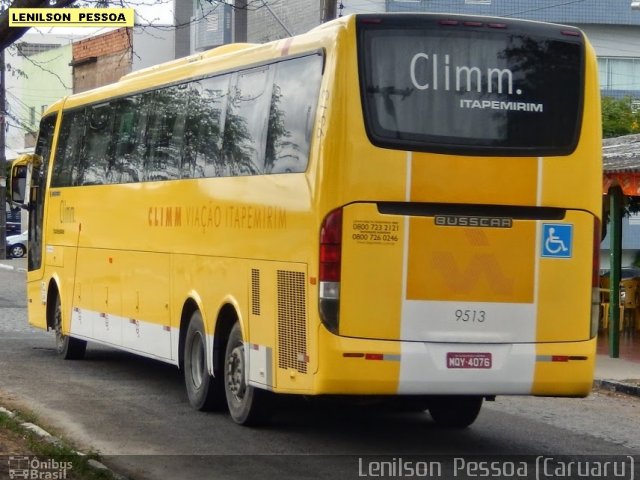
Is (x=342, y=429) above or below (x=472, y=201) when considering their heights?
below

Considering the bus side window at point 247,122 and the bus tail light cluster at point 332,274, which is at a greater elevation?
the bus side window at point 247,122

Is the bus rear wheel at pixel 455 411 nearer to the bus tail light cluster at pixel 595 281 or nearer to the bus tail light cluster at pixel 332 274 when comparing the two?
the bus tail light cluster at pixel 595 281

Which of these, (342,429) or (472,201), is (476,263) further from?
(342,429)

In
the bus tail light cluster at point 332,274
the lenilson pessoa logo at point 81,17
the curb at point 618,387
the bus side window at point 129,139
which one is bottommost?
the curb at point 618,387

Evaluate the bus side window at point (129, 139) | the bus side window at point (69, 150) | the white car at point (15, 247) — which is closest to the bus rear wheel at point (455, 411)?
the bus side window at point (129, 139)

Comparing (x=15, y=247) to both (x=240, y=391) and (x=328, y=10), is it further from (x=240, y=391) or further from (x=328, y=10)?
(x=240, y=391)

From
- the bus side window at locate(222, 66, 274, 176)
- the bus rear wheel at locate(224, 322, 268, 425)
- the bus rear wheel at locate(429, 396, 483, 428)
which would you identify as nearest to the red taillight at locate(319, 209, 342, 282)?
the bus side window at locate(222, 66, 274, 176)

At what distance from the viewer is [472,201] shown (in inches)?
411

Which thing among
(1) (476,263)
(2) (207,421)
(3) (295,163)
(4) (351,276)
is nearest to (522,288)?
(1) (476,263)

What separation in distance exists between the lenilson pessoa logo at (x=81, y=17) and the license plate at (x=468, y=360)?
3748 mm

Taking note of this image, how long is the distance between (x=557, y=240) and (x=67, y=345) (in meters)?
8.81

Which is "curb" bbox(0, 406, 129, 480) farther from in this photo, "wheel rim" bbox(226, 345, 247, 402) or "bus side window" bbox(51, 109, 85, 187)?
"bus side window" bbox(51, 109, 85, 187)

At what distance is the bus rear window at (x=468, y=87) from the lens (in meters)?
10.4

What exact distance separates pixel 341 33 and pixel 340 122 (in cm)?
70
